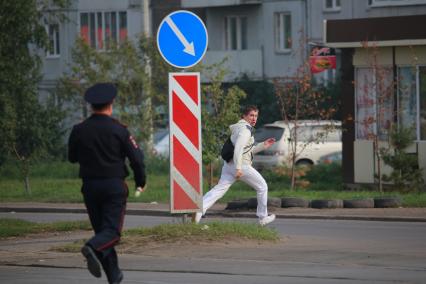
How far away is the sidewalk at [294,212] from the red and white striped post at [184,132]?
6390 mm

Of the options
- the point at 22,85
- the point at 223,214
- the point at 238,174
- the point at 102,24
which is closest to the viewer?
the point at 238,174

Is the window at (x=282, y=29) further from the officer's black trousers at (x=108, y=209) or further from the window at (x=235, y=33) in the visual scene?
the officer's black trousers at (x=108, y=209)

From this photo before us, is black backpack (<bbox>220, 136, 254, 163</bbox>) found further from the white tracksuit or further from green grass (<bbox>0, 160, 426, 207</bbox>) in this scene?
green grass (<bbox>0, 160, 426, 207</bbox>)

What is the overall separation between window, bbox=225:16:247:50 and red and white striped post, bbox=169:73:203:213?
44.0m

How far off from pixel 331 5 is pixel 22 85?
2618 cm

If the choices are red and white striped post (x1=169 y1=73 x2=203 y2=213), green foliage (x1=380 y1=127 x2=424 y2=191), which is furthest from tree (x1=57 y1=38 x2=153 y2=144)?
red and white striped post (x1=169 y1=73 x2=203 y2=213)

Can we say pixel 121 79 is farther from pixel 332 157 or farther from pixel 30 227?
pixel 30 227

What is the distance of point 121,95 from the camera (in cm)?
3778

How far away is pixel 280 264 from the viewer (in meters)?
13.5

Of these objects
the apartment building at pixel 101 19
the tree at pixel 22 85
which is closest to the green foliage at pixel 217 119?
the tree at pixel 22 85

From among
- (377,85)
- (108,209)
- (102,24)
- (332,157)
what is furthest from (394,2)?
(108,209)

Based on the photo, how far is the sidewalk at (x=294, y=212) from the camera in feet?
70.7

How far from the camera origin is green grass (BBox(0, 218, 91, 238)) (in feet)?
59.7

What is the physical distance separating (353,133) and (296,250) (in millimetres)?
15149
